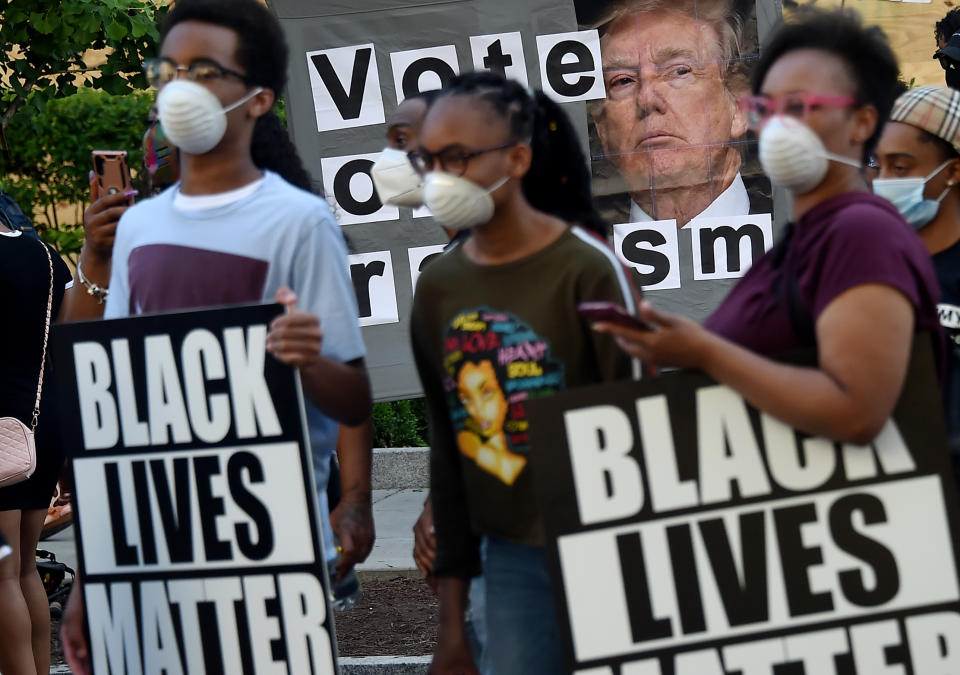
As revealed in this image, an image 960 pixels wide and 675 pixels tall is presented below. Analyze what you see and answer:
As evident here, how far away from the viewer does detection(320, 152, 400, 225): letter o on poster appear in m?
7.62

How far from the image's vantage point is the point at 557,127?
338 cm

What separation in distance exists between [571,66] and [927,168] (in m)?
3.73

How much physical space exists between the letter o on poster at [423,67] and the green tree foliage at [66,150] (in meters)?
3.31

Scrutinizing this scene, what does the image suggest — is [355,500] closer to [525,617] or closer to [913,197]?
[525,617]

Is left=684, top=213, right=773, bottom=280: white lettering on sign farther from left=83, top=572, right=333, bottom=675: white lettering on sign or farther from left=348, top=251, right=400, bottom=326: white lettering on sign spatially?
left=83, top=572, right=333, bottom=675: white lettering on sign

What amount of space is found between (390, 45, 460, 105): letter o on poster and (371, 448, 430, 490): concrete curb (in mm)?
2365

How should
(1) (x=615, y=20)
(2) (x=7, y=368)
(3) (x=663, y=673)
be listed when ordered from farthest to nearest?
(1) (x=615, y=20) → (2) (x=7, y=368) → (3) (x=663, y=673)

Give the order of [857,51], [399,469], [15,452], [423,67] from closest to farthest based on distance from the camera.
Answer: [857,51]
[15,452]
[423,67]
[399,469]

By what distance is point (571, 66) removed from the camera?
7.55 meters

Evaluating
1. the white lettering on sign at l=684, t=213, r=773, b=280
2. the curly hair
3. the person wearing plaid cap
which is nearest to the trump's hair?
the white lettering on sign at l=684, t=213, r=773, b=280

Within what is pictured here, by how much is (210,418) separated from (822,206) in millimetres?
1410

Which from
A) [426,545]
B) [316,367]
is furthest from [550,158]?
[426,545]

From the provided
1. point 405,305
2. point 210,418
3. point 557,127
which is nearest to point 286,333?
Result: point 210,418

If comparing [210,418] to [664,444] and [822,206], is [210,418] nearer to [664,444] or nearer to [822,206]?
[664,444]
